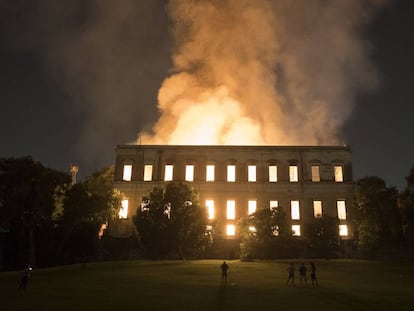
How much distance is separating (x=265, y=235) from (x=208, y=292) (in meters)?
26.7

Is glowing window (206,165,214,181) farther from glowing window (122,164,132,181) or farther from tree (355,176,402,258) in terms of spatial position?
tree (355,176,402,258)

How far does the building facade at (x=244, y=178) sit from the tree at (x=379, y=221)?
7.05 m

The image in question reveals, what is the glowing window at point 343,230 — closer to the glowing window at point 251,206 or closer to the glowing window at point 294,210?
the glowing window at point 294,210

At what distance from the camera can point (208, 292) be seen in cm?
2242

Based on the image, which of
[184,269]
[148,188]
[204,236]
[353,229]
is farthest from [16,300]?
[353,229]

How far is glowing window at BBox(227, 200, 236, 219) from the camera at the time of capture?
61.5m

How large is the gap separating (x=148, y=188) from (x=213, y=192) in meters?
10.1

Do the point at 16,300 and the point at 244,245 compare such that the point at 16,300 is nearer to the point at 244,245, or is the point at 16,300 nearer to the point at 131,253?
the point at 244,245

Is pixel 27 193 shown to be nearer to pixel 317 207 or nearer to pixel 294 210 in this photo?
pixel 294 210

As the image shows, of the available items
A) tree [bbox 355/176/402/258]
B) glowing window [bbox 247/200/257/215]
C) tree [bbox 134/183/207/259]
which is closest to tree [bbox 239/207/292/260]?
tree [bbox 134/183/207/259]

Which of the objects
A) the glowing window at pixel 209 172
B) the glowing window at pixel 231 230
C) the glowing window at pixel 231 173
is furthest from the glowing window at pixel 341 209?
the glowing window at pixel 209 172

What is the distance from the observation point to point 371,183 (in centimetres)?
5425

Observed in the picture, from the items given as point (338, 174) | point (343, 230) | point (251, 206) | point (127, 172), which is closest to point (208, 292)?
point (251, 206)

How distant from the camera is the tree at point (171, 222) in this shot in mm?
46281
